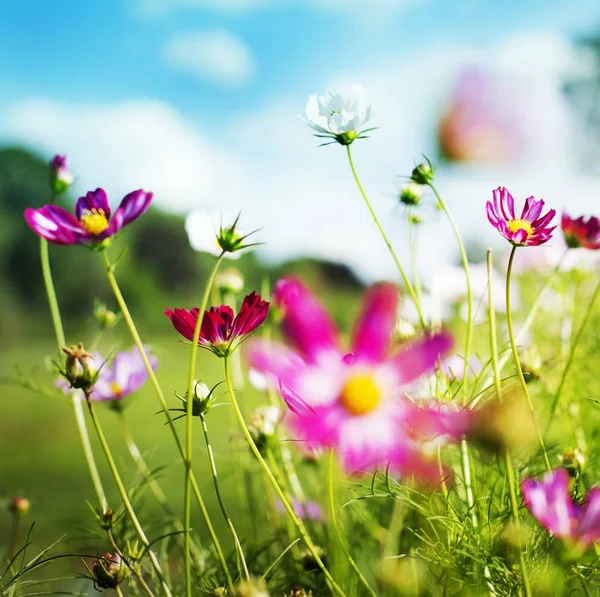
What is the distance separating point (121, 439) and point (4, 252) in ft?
14.1

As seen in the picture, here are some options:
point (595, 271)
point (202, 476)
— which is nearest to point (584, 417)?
point (595, 271)

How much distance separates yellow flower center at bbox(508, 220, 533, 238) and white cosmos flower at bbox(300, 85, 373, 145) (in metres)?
0.09

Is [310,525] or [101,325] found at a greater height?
[101,325]

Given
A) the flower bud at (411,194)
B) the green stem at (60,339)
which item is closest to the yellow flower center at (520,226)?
the flower bud at (411,194)

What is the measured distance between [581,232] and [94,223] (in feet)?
0.84

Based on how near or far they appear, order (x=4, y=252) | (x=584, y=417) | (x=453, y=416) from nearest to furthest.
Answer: (x=453, y=416) < (x=584, y=417) < (x=4, y=252)

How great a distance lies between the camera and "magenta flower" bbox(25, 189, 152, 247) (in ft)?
0.85

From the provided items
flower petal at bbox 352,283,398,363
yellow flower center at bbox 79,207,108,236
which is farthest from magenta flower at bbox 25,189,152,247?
flower petal at bbox 352,283,398,363

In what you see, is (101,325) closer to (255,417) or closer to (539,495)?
(255,417)

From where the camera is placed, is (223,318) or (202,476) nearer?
(223,318)

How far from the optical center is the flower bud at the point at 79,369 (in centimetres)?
27

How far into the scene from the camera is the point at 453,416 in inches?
6.5

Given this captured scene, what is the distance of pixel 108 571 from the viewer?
0.96 ft

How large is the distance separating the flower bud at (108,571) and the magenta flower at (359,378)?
0.50 ft
